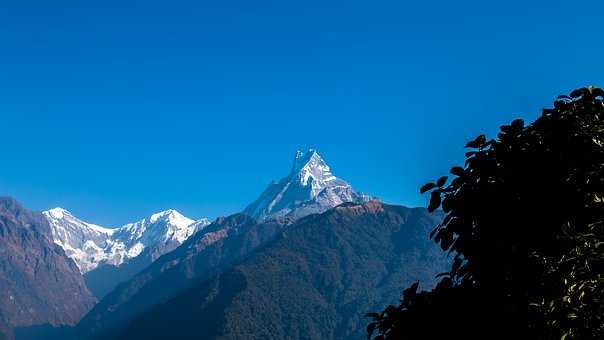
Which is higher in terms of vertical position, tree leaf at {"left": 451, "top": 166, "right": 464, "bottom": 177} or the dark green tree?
tree leaf at {"left": 451, "top": 166, "right": 464, "bottom": 177}

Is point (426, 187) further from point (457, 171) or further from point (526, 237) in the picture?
point (526, 237)

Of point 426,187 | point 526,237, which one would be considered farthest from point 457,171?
point 526,237

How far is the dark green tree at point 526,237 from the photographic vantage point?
9.68m

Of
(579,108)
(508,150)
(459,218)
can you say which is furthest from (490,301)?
(579,108)

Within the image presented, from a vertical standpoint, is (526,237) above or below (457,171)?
below

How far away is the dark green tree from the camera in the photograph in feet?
31.8

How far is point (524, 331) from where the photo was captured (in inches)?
400

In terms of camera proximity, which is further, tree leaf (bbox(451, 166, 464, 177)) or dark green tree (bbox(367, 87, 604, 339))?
tree leaf (bbox(451, 166, 464, 177))

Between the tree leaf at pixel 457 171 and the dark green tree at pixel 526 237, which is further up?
the tree leaf at pixel 457 171

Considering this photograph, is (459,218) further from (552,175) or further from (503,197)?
(552,175)

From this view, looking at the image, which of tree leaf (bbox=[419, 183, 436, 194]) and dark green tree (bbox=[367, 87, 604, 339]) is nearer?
dark green tree (bbox=[367, 87, 604, 339])

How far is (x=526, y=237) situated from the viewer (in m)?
10.6

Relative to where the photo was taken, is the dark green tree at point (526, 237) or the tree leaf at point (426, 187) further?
the tree leaf at point (426, 187)

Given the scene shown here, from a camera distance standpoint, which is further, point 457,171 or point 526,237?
point 457,171
